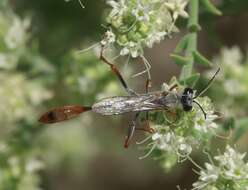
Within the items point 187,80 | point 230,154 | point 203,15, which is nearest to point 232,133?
point 230,154

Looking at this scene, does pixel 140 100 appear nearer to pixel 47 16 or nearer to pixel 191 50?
pixel 191 50

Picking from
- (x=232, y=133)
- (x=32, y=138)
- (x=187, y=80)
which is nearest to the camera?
(x=187, y=80)

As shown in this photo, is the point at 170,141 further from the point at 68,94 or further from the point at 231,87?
the point at 68,94

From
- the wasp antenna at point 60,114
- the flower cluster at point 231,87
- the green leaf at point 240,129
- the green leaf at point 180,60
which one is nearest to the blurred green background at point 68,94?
the flower cluster at point 231,87

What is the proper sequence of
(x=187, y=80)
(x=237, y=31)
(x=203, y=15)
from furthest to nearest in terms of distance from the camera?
(x=237, y=31)
(x=203, y=15)
(x=187, y=80)

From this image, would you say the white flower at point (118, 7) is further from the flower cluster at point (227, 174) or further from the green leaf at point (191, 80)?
the flower cluster at point (227, 174)

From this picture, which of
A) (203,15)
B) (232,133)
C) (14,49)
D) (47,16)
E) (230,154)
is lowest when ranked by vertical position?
(230,154)

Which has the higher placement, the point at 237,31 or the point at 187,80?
the point at 237,31
